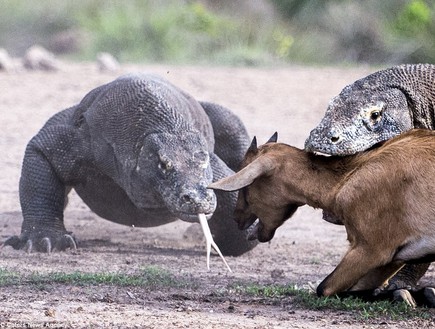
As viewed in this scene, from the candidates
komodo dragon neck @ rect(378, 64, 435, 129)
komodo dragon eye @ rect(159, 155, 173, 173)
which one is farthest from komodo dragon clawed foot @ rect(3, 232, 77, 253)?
komodo dragon neck @ rect(378, 64, 435, 129)

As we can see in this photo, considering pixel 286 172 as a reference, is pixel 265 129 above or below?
below

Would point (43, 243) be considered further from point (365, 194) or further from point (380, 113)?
point (365, 194)

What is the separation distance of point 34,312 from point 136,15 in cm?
2034

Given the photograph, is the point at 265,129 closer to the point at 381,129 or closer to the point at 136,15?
the point at 381,129

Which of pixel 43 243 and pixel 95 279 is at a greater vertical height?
pixel 95 279

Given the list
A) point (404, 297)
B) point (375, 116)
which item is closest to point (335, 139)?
point (375, 116)

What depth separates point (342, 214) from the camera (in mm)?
6961

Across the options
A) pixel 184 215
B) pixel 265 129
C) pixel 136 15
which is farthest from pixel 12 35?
pixel 184 215

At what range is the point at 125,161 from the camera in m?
9.37

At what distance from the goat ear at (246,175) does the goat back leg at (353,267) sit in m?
0.73

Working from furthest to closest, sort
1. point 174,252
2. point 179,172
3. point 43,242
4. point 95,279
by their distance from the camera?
point 174,252, point 43,242, point 179,172, point 95,279

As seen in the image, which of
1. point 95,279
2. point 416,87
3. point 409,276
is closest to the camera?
point 95,279

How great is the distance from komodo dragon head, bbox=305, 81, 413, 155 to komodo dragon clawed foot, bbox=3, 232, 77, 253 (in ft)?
9.62

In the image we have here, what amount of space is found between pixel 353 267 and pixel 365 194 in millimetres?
422
